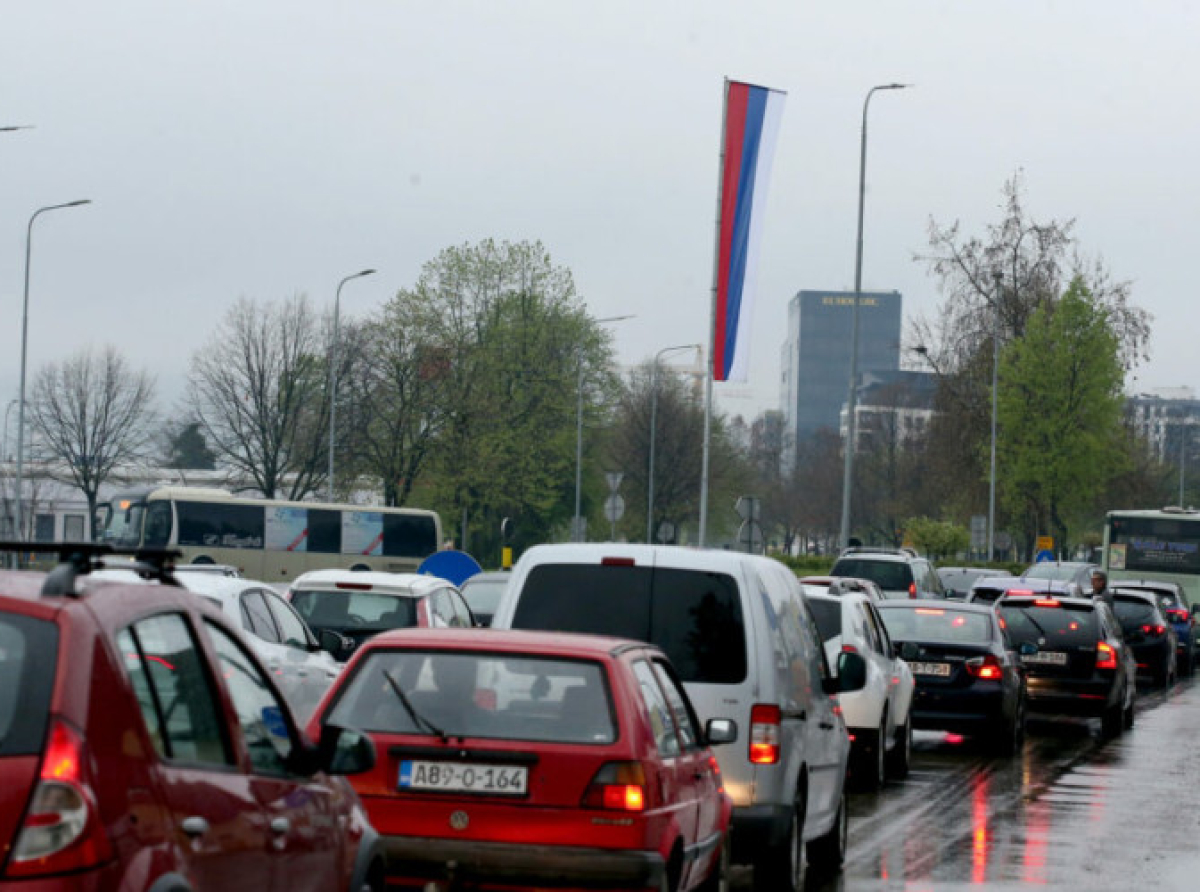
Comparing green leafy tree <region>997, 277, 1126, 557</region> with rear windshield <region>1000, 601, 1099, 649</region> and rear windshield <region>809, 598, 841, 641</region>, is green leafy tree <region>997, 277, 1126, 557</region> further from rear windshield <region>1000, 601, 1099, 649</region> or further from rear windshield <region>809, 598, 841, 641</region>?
rear windshield <region>809, 598, 841, 641</region>

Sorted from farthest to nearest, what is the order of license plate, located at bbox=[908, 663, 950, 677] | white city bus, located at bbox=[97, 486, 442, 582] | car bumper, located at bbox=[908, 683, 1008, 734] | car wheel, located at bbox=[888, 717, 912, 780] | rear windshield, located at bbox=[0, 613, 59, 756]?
white city bus, located at bbox=[97, 486, 442, 582]
license plate, located at bbox=[908, 663, 950, 677]
car bumper, located at bbox=[908, 683, 1008, 734]
car wheel, located at bbox=[888, 717, 912, 780]
rear windshield, located at bbox=[0, 613, 59, 756]

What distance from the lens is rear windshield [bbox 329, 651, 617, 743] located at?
8.05 m

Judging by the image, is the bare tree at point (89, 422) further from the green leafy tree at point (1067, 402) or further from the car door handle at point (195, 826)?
the car door handle at point (195, 826)

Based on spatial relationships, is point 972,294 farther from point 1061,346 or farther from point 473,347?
point 473,347

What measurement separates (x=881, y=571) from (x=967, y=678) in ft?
63.4

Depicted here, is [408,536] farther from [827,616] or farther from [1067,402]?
[827,616]

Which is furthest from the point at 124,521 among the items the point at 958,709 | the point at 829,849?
the point at 829,849

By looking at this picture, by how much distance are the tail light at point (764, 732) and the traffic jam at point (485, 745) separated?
0.04ft

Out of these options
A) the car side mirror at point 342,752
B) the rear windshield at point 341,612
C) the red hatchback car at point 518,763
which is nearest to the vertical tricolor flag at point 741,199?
the rear windshield at point 341,612

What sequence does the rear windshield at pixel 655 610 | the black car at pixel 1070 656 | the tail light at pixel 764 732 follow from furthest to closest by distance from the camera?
the black car at pixel 1070 656
the rear windshield at pixel 655 610
the tail light at pixel 764 732

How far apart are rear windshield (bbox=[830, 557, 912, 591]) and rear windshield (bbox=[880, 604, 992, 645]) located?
1788 cm

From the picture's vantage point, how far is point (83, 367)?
88500 mm

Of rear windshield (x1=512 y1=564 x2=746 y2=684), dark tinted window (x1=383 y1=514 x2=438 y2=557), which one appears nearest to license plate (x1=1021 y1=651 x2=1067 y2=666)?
rear windshield (x1=512 y1=564 x2=746 y2=684)

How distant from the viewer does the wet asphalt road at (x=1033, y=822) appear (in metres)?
12.0
